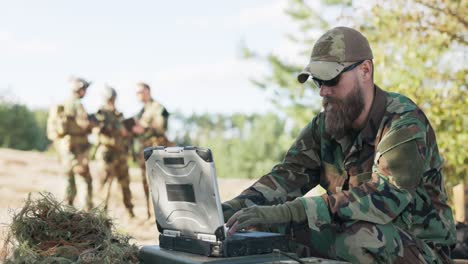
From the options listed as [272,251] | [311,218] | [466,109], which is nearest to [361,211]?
[311,218]

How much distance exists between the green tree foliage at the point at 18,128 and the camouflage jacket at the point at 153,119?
576 inches

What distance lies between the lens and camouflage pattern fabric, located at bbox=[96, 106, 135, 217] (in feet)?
45.2

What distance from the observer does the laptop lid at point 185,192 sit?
3162 mm

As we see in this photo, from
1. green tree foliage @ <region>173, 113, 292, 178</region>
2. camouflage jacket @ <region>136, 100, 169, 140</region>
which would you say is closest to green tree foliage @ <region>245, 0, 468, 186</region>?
camouflage jacket @ <region>136, 100, 169, 140</region>

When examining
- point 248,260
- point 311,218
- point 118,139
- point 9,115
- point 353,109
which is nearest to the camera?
point 248,260

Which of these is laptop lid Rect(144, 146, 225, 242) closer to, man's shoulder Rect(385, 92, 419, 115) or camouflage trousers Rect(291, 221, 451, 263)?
camouflage trousers Rect(291, 221, 451, 263)

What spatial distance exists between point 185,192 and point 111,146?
1076cm

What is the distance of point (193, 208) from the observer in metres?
3.30

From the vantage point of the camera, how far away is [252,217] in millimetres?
3262

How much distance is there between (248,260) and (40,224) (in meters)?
1.34

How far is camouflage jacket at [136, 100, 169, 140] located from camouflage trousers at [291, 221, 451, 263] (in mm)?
10082

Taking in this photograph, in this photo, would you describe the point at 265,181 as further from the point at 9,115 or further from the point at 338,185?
the point at 9,115

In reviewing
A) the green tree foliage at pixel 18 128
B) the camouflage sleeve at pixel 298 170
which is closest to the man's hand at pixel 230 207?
the camouflage sleeve at pixel 298 170

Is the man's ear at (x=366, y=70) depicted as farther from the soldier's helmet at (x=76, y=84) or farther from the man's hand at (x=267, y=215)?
the soldier's helmet at (x=76, y=84)
